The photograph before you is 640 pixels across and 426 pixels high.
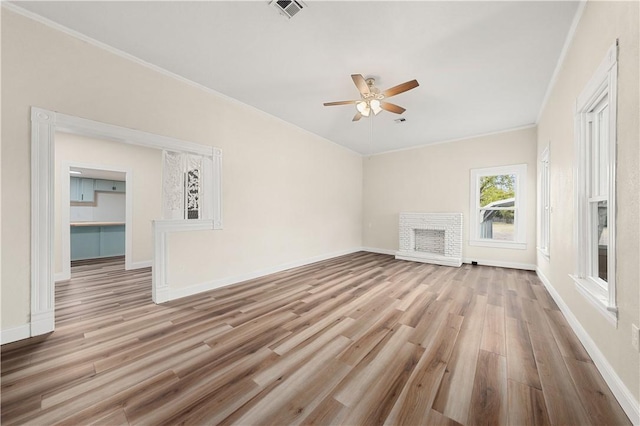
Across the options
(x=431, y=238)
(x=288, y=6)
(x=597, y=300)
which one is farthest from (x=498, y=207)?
(x=288, y=6)

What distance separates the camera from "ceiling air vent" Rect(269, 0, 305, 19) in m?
Result: 1.93

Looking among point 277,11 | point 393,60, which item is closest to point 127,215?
point 277,11

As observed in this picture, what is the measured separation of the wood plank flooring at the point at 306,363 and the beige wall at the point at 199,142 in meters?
0.83

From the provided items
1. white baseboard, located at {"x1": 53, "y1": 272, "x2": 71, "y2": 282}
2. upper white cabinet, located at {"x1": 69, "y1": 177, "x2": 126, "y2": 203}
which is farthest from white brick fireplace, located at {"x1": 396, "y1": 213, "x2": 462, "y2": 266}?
upper white cabinet, located at {"x1": 69, "y1": 177, "x2": 126, "y2": 203}

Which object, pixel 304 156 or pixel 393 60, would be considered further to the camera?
pixel 304 156

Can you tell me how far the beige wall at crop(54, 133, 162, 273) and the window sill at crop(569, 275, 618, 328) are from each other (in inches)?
246

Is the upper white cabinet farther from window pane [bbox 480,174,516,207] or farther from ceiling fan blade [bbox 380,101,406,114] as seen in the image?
window pane [bbox 480,174,516,207]

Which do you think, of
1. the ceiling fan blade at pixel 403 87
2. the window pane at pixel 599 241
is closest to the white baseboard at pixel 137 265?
the ceiling fan blade at pixel 403 87

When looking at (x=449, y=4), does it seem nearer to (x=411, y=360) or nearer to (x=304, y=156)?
(x=411, y=360)

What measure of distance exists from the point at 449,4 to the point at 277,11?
1.44 m

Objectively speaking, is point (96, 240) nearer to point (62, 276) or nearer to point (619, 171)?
point (62, 276)

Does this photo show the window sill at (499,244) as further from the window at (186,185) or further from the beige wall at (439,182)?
the window at (186,185)

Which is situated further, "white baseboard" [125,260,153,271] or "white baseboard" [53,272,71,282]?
"white baseboard" [125,260,153,271]

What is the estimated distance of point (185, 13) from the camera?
208 cm
